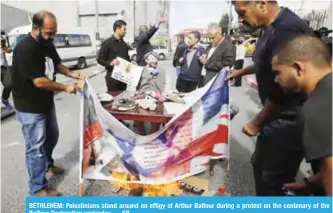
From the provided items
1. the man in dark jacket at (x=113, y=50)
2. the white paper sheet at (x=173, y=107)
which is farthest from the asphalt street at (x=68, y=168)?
the man in dark jacket at (x=113, y=50)

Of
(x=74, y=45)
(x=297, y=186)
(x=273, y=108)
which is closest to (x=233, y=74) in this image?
(x=273, y=108)

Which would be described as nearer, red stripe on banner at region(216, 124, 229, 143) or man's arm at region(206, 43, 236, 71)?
red stripe on banner at region(216, 124, 229, 143)

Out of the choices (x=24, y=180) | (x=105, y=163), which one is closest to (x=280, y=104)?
(x=105, y=163)

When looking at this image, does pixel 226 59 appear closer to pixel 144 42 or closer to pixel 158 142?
pixel 144 42

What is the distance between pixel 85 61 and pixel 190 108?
1067 centimetres

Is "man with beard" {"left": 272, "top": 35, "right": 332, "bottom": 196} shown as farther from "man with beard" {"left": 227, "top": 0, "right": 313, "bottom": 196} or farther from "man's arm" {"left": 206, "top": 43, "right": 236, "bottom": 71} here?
"man's arm" {"left": 206, "top": 43, "right": 236, "bottom": 71}

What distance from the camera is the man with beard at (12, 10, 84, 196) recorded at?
1.94m

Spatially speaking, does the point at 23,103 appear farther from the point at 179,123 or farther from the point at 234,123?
the point at 234,123

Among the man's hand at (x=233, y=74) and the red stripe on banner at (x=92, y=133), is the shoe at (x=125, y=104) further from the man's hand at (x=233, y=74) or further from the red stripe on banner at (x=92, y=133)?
the man's hand at (x=233, y=74)

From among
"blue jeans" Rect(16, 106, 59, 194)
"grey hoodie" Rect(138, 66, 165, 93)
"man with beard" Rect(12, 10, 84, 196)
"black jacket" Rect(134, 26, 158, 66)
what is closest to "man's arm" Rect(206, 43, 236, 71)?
"grey hoodie" Rect(138, 66, 165, 93)

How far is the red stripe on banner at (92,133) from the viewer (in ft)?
7.23

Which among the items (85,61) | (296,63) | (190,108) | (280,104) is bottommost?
(85,61)

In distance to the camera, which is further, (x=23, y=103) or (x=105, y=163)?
(x=105, y=163)

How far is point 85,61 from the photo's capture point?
1209 cm
